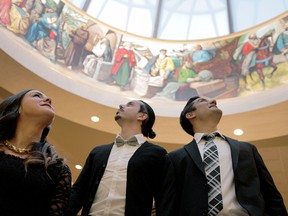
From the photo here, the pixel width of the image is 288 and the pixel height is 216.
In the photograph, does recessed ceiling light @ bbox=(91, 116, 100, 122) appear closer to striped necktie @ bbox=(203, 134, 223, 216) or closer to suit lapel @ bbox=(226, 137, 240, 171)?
striped necktie @ bbox=(203, 134, 223, 216)

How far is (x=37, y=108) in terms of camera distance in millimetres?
3541

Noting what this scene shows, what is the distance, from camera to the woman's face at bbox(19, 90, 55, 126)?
3.52 meters

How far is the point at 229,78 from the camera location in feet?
44.8

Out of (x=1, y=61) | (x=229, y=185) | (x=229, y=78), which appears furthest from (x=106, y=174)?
(x=229, y=78)

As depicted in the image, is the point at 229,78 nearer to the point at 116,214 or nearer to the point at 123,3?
the point at 123,3

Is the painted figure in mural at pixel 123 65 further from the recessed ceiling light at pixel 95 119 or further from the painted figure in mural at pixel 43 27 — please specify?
the painted figure in mural at pixel 43 27

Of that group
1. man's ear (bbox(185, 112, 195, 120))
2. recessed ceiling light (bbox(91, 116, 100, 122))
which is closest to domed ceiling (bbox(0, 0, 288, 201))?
recessed ceiling light (bbox(91, 116, 100, 122))

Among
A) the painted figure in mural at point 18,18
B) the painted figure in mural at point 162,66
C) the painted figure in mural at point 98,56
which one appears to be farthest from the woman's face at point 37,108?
the painted figure in mural at point 162,66

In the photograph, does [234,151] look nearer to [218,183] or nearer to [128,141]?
[218,183]

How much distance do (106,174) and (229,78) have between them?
411 inches

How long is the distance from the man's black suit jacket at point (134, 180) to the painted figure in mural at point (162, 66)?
10.4 m

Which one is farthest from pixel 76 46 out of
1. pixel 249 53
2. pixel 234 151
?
pixel 234 151

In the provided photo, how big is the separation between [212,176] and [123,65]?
10.9 m

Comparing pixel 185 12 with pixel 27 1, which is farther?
pixel 185 12
